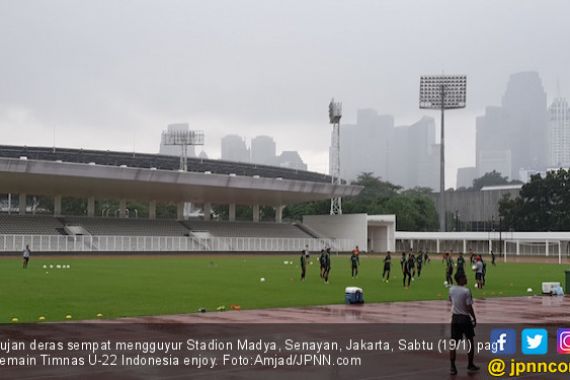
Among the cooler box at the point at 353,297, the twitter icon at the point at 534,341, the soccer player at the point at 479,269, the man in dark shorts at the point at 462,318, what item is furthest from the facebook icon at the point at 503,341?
the soccer player at the point at 479,269

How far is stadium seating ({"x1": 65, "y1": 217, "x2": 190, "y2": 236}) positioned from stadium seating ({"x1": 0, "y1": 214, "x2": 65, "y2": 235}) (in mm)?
1998

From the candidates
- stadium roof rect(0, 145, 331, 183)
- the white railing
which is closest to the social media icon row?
the white railing

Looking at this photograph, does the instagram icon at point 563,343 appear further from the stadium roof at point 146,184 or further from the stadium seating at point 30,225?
the stadium seating at point 30,225

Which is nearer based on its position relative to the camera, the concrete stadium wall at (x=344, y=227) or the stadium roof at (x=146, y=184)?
the stadium roof at (x=146, y=184)

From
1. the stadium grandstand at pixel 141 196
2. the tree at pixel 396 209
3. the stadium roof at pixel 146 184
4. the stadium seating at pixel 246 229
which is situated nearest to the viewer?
the stadium roof at pixel 146 184

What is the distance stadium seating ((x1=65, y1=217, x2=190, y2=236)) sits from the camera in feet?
233

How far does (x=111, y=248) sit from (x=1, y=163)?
1298 cm

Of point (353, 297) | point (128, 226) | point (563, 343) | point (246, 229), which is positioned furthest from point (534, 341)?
point (246, 229)

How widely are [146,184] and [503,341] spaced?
57.8 metres

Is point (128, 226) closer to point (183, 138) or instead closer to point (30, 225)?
point (30, 225)

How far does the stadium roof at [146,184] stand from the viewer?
61750 millimetres

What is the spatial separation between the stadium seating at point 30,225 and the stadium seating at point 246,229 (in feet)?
49.9

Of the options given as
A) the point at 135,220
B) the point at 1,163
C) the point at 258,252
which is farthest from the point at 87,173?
the point at 258,252

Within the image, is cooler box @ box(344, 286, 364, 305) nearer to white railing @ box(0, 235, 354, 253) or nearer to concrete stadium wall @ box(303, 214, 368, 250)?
white railing @ box(0, 235, 354, 253)
